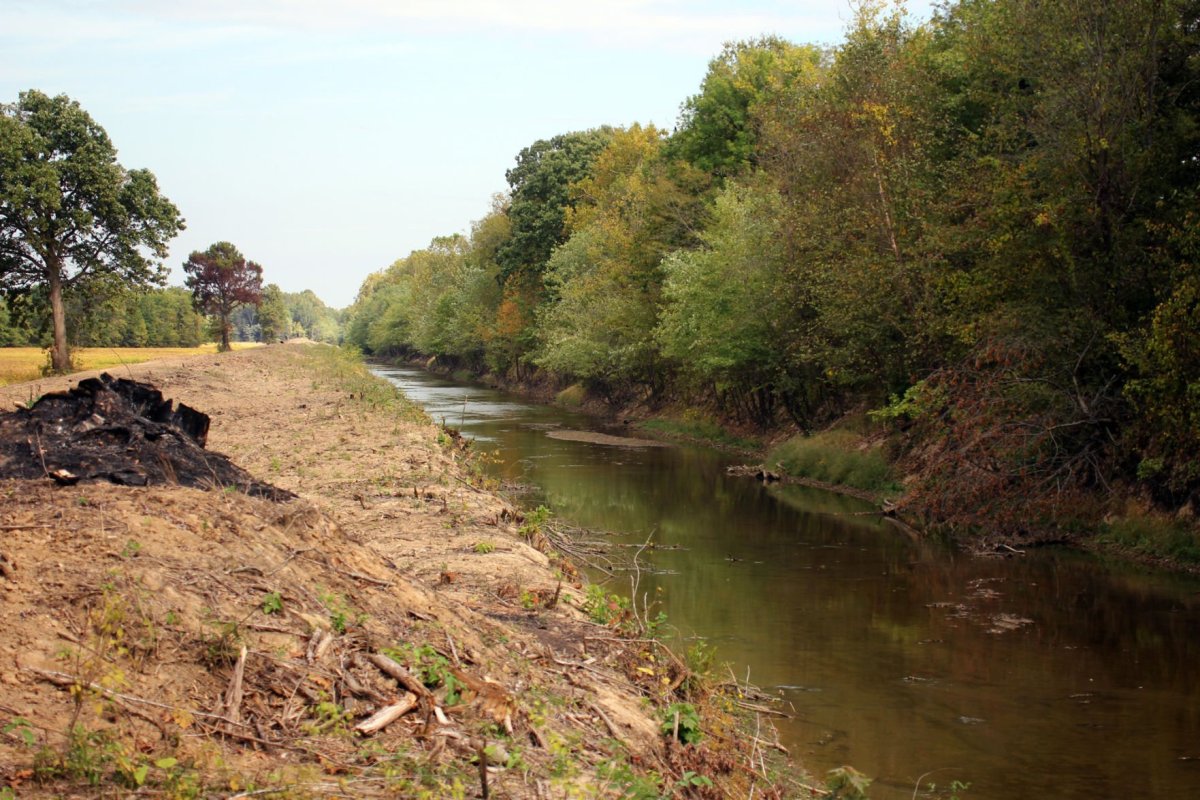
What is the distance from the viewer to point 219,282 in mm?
103750

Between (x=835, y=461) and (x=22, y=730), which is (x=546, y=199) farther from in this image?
(x=22, y=730)

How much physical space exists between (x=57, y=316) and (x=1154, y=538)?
44.6 meters

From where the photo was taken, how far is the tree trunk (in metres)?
47.6

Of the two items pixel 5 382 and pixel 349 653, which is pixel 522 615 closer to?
pixel 349 653

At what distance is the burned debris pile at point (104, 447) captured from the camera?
10.5 meters

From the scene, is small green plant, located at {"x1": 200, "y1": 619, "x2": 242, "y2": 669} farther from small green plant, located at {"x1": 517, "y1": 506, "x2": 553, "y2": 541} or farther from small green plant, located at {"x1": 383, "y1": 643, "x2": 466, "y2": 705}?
small green plant, located at {"x1": 517, "y1": 506, "x2": 553, "y2": 541}

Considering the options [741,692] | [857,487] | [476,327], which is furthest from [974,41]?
[476,327]

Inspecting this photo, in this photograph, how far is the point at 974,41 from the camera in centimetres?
2528

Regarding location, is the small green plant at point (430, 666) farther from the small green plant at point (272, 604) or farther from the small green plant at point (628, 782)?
the small green plant at point (628, 782)

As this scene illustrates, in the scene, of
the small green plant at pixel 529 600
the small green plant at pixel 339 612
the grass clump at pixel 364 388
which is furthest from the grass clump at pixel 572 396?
the small green plant at pixel 339 612

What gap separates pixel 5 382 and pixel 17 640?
42347mm

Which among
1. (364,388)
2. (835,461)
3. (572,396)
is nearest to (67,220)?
(364,388)

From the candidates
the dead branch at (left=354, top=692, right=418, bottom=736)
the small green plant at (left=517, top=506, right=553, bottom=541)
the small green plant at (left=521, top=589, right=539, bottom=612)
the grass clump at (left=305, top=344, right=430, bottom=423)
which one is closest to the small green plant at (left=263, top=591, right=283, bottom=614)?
the dead branch at (left=354, top=692, right=418, bottom=736)

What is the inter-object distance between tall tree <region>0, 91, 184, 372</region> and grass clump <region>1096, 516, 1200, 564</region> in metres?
41.4
